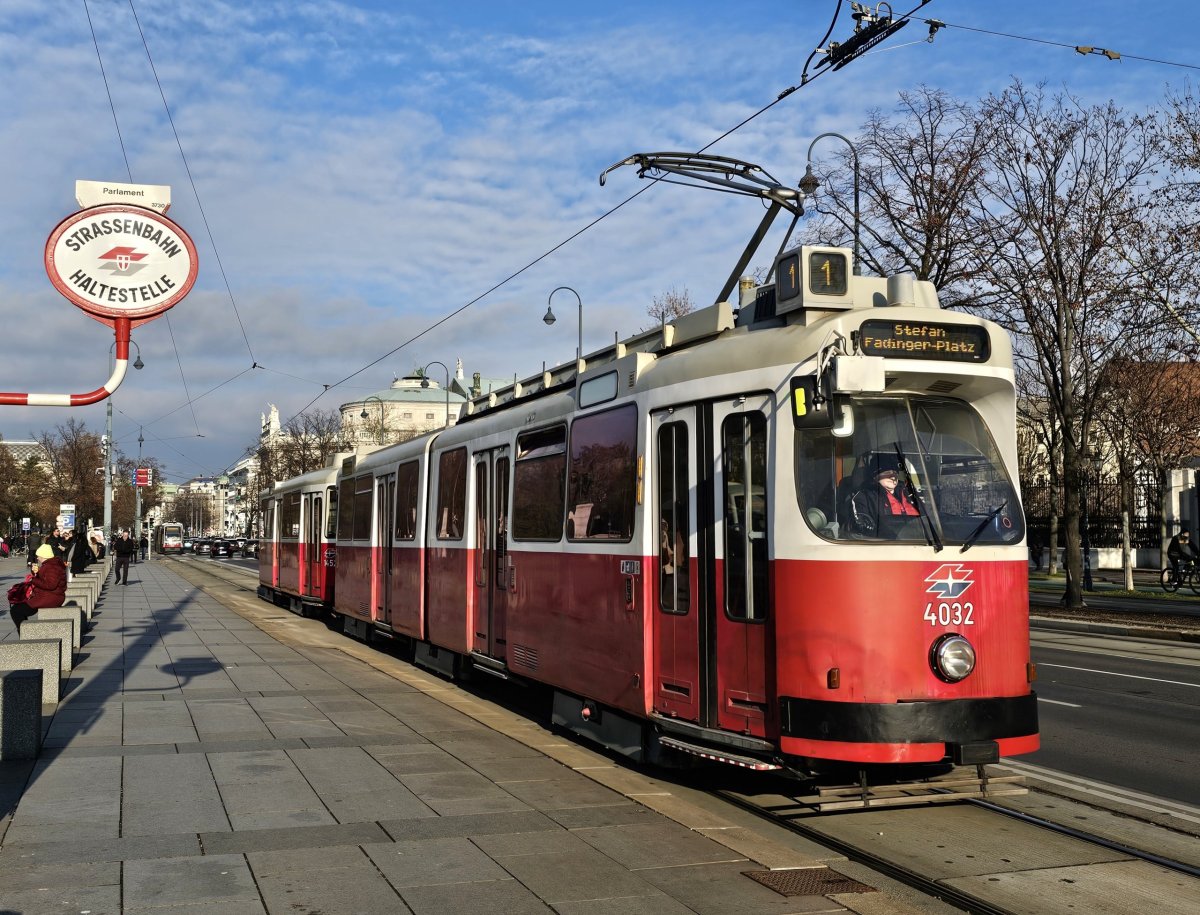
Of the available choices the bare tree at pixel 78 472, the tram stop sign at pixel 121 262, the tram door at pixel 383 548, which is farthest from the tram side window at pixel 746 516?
the bare tree at pixel 78 472

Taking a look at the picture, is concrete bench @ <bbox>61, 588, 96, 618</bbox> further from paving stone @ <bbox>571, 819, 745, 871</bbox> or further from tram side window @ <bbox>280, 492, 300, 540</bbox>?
paving stone @ <bbox>571, 819, 745, 871</bbox>

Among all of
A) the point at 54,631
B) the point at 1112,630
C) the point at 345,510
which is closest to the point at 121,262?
the point at 54,631

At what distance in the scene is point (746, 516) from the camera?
25.0 ft

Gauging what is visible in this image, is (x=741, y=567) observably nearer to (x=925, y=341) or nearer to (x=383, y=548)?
(x=925, y=341)

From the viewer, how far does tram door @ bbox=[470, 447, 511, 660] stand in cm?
1202

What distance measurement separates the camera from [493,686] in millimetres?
14336

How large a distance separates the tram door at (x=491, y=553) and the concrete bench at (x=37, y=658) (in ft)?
13.8

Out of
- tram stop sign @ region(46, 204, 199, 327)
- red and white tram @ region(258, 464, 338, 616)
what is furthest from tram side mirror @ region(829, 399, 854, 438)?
red and white tram @ region(258, 464, 338, 616)

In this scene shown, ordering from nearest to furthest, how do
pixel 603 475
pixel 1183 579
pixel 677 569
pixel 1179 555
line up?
pixel 677 569, pixel 603 475, pixel 1183 579, pixel 1179 555

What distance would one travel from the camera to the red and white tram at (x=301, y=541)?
2380cm

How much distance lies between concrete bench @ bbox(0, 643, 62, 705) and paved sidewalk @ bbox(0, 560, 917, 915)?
412mm

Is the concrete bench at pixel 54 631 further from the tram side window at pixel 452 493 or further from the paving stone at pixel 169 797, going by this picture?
the paving stone at pixel 169 797

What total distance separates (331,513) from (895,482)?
17.6 metres

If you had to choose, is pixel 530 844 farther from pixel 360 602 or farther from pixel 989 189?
pixel 989 189
